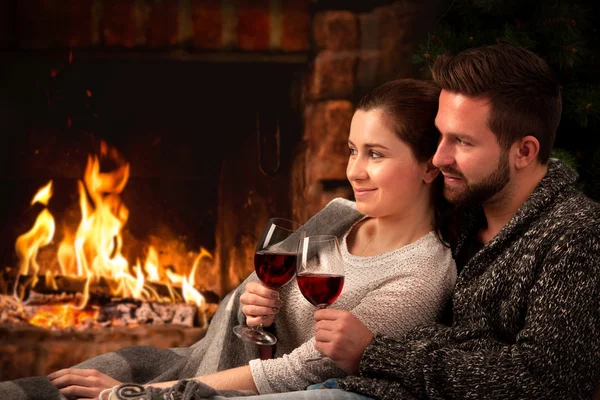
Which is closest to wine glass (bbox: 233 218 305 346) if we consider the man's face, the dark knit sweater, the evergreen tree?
the dark knit sweater

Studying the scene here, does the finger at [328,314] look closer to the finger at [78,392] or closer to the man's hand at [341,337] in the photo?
the man's hand at [341,337]

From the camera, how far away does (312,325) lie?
5.38 feet

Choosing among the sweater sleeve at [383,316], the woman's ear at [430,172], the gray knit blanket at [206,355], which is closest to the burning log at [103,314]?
the gray knit blanket at [206,355]

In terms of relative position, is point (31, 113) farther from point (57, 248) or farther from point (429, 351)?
point (429, 351)

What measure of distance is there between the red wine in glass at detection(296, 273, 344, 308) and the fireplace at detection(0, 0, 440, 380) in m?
1.45

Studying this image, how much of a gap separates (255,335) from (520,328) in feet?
1.70

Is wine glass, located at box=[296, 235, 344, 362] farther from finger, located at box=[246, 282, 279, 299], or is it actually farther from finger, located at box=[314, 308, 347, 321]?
finger, located at box=[246, 282, 279, 299]

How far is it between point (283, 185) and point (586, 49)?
120 centimetres

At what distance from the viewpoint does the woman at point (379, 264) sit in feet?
4.94

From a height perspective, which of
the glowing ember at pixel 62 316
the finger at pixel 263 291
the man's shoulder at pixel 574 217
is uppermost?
the man's shoulder at pixel 574 217

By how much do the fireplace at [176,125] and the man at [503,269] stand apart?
50.2 inches

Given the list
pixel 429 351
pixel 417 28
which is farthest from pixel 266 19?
pixel 429 351

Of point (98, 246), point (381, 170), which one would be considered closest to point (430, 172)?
point (381, 170)

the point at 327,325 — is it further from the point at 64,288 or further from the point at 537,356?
the point at 64,288
